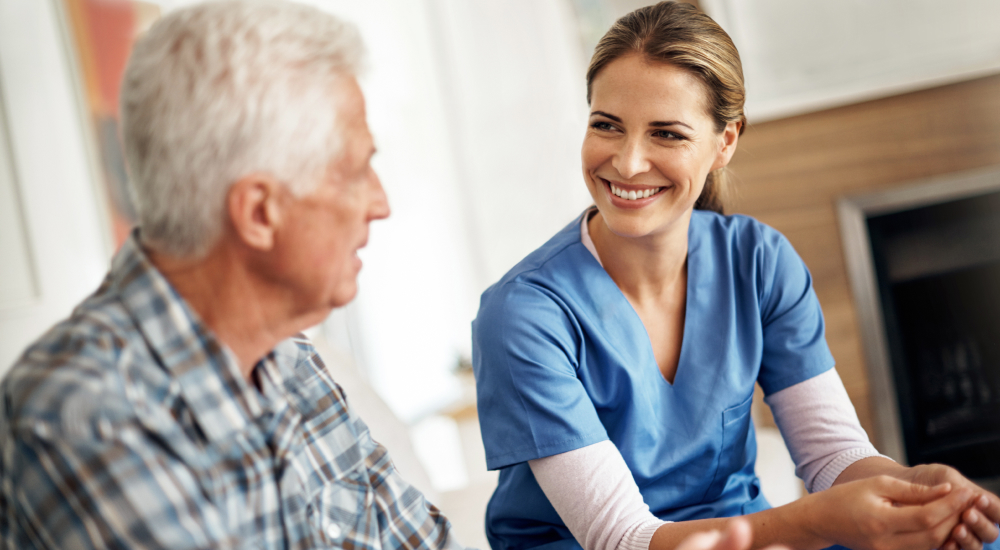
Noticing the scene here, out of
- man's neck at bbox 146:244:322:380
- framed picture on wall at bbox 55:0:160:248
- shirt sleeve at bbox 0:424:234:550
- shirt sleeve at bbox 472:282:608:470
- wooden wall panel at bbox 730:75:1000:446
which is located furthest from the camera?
wooden wall panel at bbox 730:75:1000:446

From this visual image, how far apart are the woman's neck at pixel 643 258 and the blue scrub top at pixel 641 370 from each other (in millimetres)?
32

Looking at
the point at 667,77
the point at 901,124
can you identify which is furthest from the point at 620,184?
the point at 901,124

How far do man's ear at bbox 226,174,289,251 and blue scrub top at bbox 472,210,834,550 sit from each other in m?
0.39

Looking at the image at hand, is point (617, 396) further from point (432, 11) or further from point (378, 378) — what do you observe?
point (432, 11)

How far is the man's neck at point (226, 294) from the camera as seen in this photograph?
0.67m

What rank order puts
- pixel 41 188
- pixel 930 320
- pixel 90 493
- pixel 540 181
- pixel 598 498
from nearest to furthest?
pixel 90 493
pixel 598 498
pixel 41 188
pixel 930 320
pixel 540 181

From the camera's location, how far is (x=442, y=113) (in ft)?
10.3

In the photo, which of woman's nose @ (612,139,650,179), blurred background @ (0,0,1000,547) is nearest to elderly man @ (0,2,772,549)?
woman's nose @ (612,139,650,179)

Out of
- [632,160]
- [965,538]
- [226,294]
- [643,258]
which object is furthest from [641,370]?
[226,294]

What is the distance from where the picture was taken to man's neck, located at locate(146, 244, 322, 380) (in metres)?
0.67

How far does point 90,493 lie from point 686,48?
0.82 m

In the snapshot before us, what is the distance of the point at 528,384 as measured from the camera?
0.96 meters

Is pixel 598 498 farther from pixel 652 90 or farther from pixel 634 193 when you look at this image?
pixel 652 90

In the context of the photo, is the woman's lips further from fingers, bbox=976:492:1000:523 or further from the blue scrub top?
fingers, bbox=976:492:1000:523
